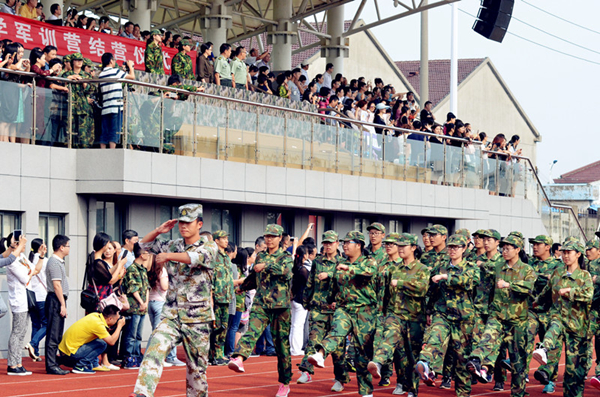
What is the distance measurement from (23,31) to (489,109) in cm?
4535

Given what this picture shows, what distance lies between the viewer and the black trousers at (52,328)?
43.8 feet

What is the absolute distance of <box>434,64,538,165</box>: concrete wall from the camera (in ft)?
197

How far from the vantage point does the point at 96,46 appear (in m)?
22.5

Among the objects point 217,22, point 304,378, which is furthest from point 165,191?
point 217,22

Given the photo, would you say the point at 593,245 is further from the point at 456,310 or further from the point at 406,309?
the point at 406,309

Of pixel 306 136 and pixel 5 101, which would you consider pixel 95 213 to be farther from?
pixel 306 136

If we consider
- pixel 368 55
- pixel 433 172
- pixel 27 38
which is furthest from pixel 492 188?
Answer: pixel 368 55

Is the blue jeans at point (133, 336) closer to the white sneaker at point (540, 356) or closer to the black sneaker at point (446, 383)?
the black sneaker at point (446, 383)

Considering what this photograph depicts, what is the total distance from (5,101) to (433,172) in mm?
11647

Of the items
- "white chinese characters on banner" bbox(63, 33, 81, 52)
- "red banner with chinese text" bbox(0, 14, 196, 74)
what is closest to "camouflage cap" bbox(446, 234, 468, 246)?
"red banner with chinese text" bbox(0, 14, 196, 74)

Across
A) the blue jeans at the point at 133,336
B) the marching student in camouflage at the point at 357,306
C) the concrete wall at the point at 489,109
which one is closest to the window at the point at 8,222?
the blue jeans at the point at 133,336

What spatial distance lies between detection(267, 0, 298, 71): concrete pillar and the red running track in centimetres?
1825

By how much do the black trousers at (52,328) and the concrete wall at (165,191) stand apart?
6.81ft

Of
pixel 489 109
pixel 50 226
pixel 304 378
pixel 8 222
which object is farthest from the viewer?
pixel 489 109
